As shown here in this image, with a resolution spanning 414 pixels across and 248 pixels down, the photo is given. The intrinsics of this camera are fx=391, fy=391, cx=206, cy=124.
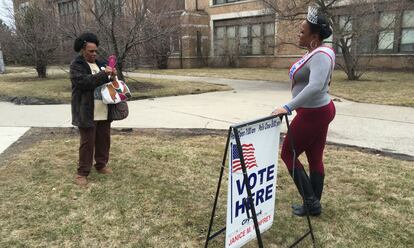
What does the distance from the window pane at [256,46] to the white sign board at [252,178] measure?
28526mm

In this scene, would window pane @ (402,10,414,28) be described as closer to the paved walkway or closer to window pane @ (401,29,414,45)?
window pane @ (401,29,414,45)

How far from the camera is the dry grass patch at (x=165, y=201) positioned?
11.2 ft

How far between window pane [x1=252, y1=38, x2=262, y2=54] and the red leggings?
27942 mm

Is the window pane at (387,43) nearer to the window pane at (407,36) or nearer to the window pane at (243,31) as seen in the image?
the window pane at (407,36)

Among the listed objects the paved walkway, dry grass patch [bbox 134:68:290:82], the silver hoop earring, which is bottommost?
the paved walkway

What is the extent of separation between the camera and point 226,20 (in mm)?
32250

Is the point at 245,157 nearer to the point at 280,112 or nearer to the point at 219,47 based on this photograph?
the point at 280,112

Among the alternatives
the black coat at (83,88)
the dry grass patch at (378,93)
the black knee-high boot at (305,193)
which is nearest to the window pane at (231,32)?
the dry grass patch at (378,93)

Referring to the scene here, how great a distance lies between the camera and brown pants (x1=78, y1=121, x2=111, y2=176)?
454 cm

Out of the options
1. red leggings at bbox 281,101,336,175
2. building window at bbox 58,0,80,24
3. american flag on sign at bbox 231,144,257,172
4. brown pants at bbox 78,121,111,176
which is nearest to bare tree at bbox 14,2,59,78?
building window at bbox 58,0,80,24

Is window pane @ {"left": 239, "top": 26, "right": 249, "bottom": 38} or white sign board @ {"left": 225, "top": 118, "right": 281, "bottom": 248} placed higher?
window pane @ {"left": 239, "top": 26, "right": 249, "bottom": 38}

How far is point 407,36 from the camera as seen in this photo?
2298 cm

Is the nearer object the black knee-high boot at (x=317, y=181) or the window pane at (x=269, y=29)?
the black knee-high boot at (x=317, y=181)

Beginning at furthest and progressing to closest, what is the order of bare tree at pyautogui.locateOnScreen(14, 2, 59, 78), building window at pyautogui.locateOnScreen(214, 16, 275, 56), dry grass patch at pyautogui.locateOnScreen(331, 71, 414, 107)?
building window at pyautogui.locateOnScreen(214, 16, 275, 56) → bare tree at pyautogui.locateOnScreen(14, 2, 59, 78) → dry grass patch at pyautogui.locateOnScreen(331, 71, 414, 107)
